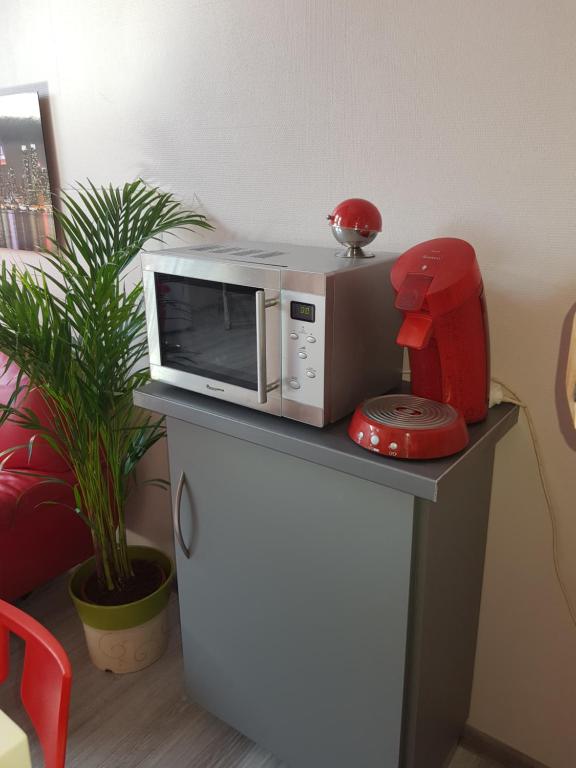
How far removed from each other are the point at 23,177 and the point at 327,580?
72.5 inches

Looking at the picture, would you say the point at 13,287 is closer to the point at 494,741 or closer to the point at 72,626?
the point at 72,626

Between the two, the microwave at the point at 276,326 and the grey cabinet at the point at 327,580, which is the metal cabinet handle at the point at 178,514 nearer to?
the grey cabinet at the point at 327,580

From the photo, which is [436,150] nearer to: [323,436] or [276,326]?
[276,326]

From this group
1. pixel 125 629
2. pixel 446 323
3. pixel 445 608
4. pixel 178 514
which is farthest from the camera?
pixel 125 629

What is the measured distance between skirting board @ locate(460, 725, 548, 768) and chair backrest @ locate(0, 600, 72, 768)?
119cm

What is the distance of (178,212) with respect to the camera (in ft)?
6.02

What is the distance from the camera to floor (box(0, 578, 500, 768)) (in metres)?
1.61

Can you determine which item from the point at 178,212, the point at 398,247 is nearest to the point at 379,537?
the point at 398,247

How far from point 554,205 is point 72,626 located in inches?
74.6

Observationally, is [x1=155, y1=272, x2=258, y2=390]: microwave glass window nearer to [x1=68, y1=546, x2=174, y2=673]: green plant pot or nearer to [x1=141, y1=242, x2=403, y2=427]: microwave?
[x1=141, y1=242, x2=403, y2=427]: microwave

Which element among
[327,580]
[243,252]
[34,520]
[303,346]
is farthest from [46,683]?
[34,520]

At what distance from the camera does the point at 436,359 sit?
123cm

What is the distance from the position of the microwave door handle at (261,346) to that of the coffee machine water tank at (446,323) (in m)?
0.25

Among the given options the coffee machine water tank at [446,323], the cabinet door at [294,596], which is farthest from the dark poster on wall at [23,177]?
the coffee machine water tank at [446,323]
